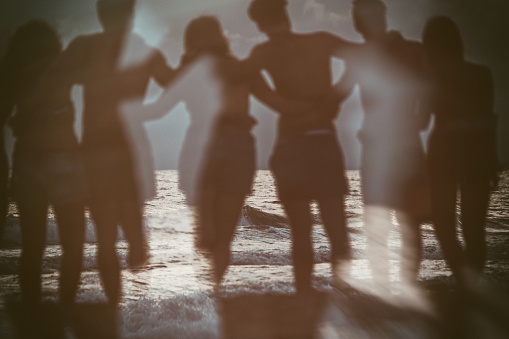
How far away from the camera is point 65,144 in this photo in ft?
6.56

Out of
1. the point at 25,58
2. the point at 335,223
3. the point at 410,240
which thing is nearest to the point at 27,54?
the point at 25,58

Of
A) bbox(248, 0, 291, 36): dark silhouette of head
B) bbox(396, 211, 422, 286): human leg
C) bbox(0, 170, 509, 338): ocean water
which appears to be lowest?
bbox(0, 170, 509, 338): ocean water

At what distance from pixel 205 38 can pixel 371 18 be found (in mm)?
1126

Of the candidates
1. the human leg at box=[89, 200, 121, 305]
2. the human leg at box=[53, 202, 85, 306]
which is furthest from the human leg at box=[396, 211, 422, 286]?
the human leg at box=[53, 202, 85, 306]

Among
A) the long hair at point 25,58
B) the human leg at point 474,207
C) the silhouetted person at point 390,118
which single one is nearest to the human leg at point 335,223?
the silhouetted person at point 390,118

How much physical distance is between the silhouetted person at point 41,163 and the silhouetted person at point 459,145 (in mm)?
2360

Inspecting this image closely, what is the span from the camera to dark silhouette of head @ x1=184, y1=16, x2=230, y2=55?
7.39 feet

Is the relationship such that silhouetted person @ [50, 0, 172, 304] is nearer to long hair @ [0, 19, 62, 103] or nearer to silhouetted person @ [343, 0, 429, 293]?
long hair @ [0, 19, 62, 103]

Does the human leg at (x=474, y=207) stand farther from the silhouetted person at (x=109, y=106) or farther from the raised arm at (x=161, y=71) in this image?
the silhouetted person at (x=109, y=106)

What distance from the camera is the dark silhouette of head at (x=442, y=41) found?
2.50 metres

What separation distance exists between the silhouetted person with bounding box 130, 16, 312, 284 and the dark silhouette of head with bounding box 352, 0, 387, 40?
72cm

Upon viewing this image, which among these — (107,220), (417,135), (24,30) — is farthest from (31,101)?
(417,135)

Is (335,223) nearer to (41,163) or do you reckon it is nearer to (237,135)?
(237,135)

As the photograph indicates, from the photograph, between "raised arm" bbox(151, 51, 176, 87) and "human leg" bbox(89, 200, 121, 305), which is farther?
"raised arm" bbox(151, 51, 176, 87)
